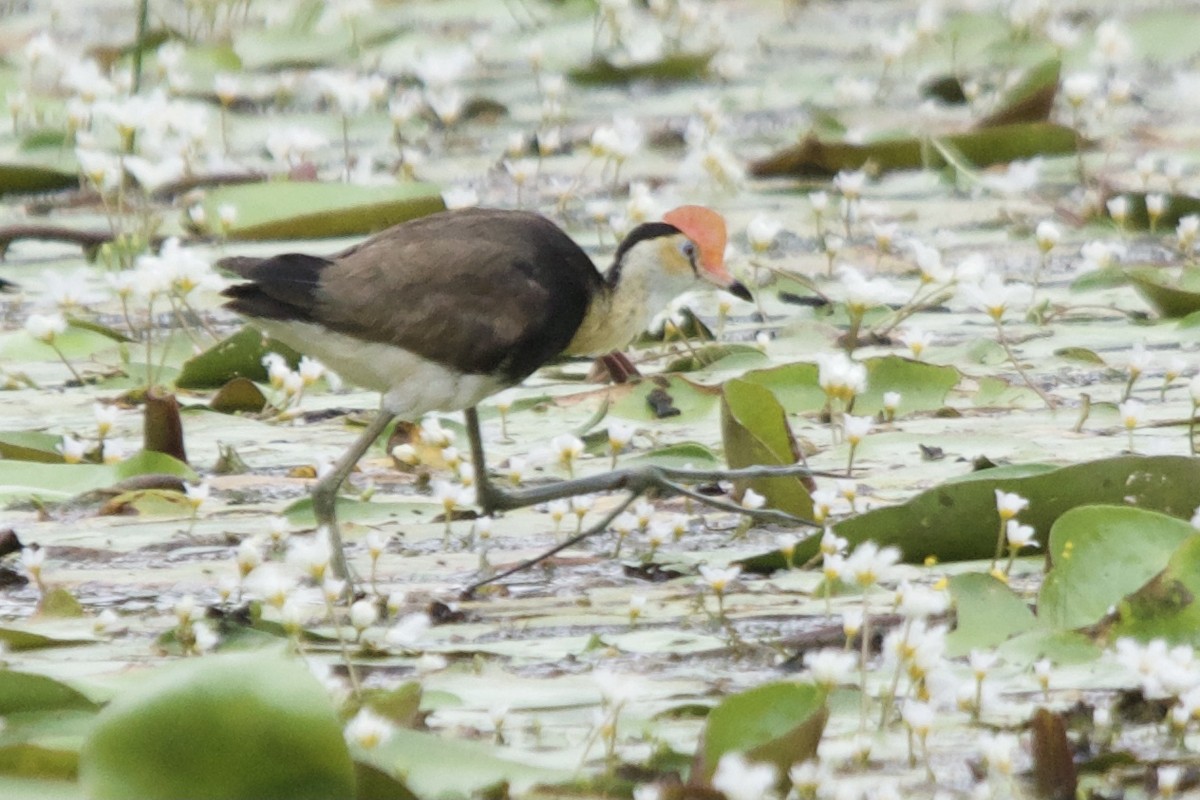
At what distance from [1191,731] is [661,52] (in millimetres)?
6026

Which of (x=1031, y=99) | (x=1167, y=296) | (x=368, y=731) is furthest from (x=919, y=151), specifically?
(x=368, y=731)

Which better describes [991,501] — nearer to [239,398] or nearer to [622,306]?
[622,306]

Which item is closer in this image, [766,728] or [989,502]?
[766,728]

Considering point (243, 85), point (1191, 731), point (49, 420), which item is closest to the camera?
point (1191, 731)

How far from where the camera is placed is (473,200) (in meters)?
5.03

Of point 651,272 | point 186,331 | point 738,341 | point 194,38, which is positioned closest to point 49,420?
point 186,331

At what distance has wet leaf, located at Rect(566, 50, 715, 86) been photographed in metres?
7.75

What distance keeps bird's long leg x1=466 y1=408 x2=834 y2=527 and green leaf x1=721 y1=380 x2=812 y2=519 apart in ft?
0.14

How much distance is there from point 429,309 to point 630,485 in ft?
1.40

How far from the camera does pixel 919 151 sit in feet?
20.7

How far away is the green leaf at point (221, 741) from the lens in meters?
2.04

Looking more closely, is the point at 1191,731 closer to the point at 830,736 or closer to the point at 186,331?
the point at 830,736

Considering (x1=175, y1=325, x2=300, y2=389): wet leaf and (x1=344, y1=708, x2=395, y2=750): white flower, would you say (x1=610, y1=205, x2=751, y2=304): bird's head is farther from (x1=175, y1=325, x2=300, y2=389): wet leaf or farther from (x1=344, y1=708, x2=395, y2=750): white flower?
(x1=344, y1=708, x2=395, y2=750): white flower

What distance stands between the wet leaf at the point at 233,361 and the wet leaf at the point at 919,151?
2122mm
